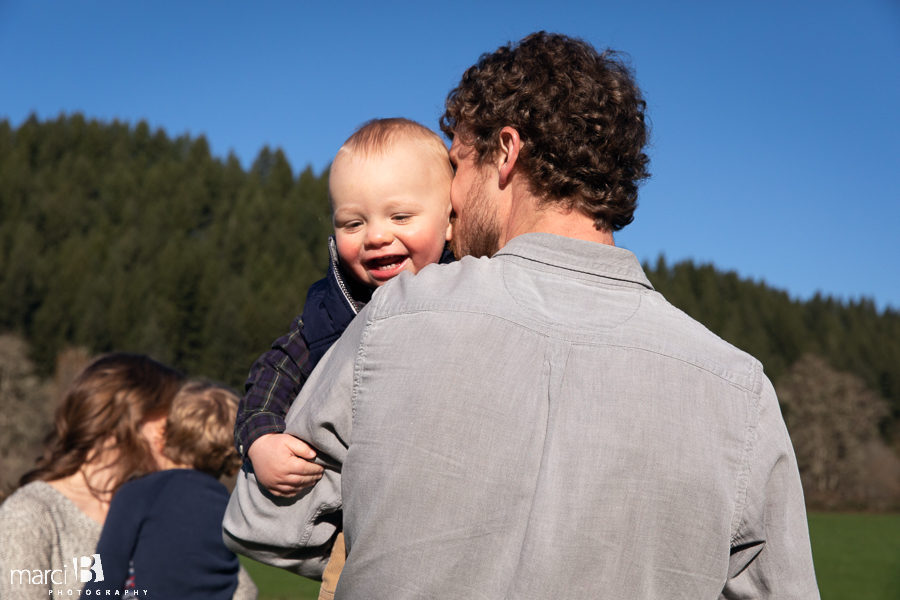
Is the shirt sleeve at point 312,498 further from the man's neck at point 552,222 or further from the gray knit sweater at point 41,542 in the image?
the gray knit sweater at point 41,542

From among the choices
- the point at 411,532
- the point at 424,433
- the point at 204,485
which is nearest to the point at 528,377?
the point at 424,433

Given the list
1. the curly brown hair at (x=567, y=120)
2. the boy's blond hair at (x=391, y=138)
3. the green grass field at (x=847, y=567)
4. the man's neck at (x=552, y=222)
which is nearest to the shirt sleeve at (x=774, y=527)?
the man's neck at (x=552, y=222)

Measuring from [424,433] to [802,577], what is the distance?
→ 3.23ft

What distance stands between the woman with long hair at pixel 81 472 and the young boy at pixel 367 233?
72.9 inches

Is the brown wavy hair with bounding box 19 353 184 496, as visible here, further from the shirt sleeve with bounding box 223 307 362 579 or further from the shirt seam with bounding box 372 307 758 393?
the shirt seam with bounding box 372 307 758 393

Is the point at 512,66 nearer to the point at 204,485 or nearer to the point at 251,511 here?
the point at 251,511

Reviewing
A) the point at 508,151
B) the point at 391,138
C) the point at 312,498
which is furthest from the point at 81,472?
the point at 508,151

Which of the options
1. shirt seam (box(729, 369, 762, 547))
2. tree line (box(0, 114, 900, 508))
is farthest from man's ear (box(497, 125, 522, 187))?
tree line (box(0, 114, 900, 508))

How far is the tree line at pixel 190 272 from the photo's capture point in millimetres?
82125

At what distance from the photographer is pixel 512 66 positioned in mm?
2561

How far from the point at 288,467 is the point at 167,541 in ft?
7.71

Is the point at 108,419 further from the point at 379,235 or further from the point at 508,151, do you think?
the point at 508,151

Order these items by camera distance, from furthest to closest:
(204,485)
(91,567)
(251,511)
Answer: (204,485) → (91,567) → (251,511)

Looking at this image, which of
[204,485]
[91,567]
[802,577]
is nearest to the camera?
[802,577]
